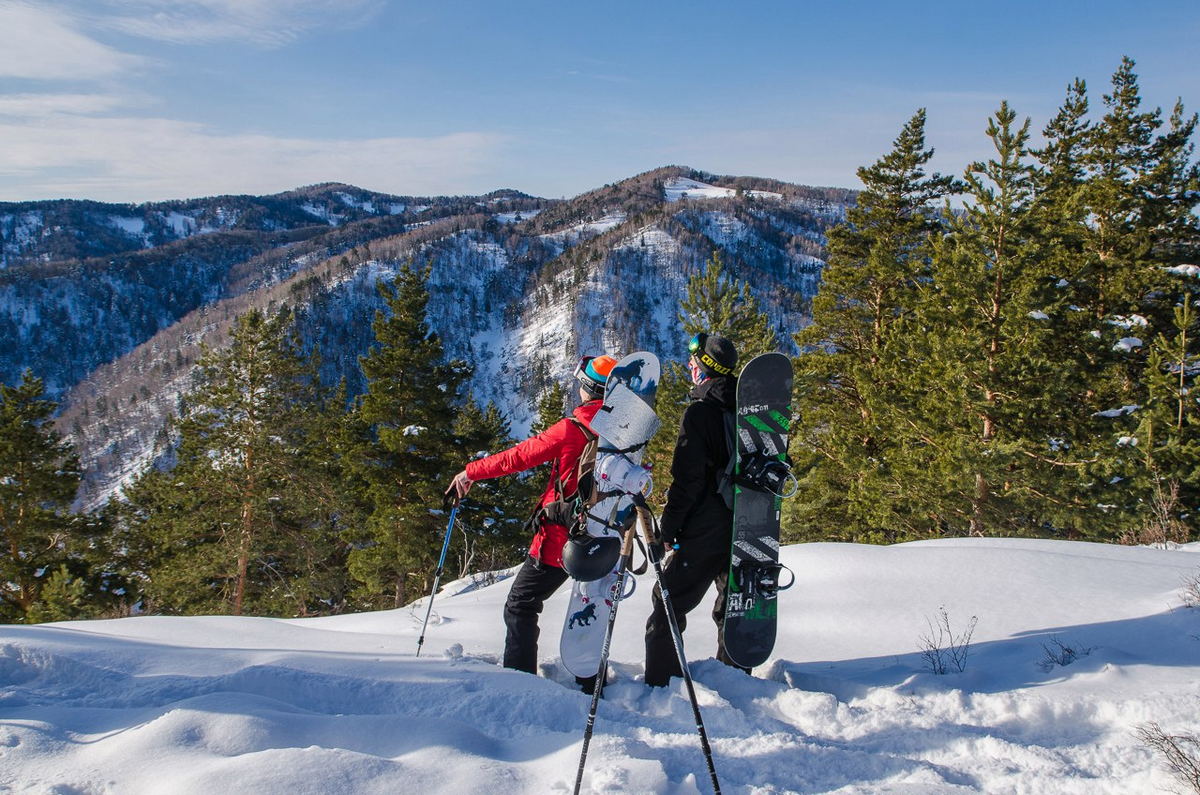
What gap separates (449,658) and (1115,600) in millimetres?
4728

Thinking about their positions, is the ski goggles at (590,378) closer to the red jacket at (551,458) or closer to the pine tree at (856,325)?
the red jacket at (551,458)

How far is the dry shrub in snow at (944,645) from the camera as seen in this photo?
4.06m

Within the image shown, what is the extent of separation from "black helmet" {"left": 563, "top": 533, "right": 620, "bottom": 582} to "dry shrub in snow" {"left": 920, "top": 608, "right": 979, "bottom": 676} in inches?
84.5

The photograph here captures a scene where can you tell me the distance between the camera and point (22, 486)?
1788 cm

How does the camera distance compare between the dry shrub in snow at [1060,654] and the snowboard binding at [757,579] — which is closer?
the dry shrub in snow at [1060,654]

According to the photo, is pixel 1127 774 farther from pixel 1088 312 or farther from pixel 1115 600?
pixel 1088 312

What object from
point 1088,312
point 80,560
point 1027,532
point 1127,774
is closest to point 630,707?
point 1127,774

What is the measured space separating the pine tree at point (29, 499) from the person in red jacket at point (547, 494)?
768 inches

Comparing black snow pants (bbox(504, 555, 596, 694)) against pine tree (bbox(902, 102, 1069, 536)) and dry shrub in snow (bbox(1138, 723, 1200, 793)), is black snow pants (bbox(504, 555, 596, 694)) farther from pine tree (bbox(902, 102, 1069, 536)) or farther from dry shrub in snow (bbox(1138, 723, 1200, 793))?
pine tree (bbox(902, 102, 1069, 536))

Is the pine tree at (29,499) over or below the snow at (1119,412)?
below

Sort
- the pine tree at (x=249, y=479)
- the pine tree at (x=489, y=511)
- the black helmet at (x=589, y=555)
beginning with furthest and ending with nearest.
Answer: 1. the pine tree at (x=489, y=511)
2. the pine tree at (x=249, y=479)
3. the black helmet at (x=589, y=555)

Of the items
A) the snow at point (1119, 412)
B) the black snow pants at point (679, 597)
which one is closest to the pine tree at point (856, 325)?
the snow at point (1119, 412)

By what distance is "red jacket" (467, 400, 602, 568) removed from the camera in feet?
12.5

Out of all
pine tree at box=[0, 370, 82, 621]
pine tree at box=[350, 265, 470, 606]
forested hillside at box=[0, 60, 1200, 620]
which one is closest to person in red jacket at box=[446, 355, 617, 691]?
forested hillside at box=[0, 60, 1200, 620]
